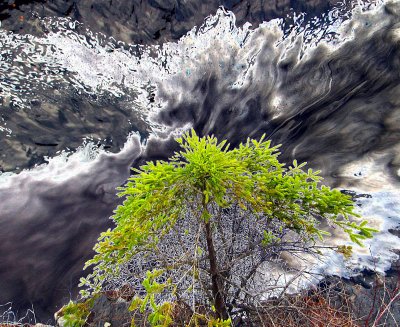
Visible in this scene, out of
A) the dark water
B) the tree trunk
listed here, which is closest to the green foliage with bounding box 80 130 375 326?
the tree trunk

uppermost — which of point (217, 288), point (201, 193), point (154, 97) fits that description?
point (154, 97)

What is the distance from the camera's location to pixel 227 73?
→ 24.5 feet

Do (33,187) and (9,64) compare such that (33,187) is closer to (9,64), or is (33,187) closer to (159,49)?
(9,64)

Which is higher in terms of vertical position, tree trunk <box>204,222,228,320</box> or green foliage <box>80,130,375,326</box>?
green foliage <box>80,130,375,326</box>

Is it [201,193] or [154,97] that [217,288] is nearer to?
[201,193]

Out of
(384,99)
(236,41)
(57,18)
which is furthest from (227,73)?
(57,18)

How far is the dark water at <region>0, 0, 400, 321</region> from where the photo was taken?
651 centimetres

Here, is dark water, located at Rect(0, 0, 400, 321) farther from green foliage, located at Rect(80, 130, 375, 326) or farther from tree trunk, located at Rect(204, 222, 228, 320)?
tree trunk, located at Rect(204, 222, 228, 320)

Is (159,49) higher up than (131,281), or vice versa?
(159,49)

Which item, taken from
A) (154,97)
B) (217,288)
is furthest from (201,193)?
(154,97)

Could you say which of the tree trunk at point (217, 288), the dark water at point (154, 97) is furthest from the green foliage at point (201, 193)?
the dark water at point (154, 97)

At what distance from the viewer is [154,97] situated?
24.7 feet

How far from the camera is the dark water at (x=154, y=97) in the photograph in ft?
21.4

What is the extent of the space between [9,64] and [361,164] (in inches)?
322
